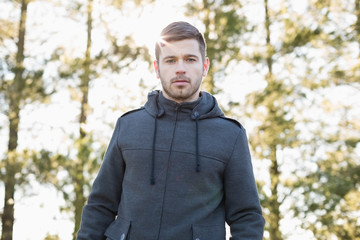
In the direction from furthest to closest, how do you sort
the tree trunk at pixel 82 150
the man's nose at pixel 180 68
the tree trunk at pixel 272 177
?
1. the tree trunk at pixel 272 177
2. the tree trunk at pixel 82 150
3. the man's nose at pixel 180 68

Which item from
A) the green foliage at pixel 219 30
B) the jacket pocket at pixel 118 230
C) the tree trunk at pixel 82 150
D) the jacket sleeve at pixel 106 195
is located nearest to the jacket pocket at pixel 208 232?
the jacket pocket at pixel 118 230

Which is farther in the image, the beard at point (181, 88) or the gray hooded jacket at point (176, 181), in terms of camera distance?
the beard at point (181, 88)

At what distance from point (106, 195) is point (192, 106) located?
0.60m

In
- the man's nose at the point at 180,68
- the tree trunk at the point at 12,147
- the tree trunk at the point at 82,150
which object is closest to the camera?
the man's nose at the point at 180,68

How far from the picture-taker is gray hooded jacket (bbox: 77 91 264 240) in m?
2.05

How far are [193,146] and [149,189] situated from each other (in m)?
0.28

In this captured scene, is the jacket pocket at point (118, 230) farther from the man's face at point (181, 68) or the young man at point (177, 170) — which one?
the man's face at point (181, 68)

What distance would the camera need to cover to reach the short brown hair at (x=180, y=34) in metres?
2.20

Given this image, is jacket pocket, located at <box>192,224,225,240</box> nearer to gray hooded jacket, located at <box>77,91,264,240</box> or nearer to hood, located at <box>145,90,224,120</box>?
gray hooded jacket, located at <box>77,91,264,240</box>

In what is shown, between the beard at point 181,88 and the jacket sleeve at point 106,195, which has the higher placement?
the beard at point 181,88

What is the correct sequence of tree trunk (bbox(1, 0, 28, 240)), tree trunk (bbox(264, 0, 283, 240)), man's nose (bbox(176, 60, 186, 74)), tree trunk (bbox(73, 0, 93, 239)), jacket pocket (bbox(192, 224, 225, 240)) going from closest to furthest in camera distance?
jacket pocket (bbox(192, 224, 225, 240)) < man's nose (bbox(176, 60, 186, 74)) < tree trunk (bbox(73, 0, 93, 239)) < tree trunk (bbox(264, 0, 283, 240)) < tree trunk (bbox(1, 0, 28, 240))

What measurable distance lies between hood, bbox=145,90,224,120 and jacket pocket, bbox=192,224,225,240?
1.70 ft

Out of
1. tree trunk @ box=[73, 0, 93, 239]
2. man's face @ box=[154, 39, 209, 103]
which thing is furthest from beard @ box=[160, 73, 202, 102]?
tree trunk @ box=[73, 0, 93, 239]

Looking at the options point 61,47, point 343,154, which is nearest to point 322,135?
point 343,154
